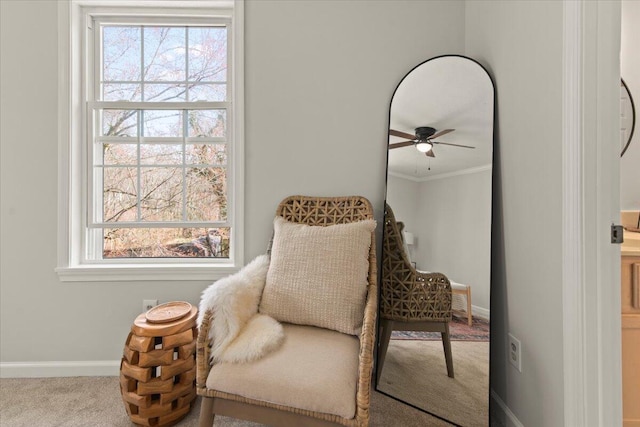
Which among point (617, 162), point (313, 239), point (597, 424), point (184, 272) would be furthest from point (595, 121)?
point (184, 272)

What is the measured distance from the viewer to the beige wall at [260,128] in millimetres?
1788

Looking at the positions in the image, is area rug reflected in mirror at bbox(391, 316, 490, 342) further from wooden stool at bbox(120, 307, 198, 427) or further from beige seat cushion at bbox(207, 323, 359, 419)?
wooden stool at bbox(120, 307, 198, 427)

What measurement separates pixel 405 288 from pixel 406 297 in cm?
5

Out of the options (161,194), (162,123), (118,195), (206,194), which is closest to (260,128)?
(206,194)

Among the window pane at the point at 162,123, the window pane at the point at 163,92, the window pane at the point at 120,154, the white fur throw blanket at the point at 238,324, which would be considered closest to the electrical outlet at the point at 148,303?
the white fur throw blanket at the point at 238,324

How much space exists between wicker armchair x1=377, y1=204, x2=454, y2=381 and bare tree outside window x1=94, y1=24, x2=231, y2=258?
106 centimetres

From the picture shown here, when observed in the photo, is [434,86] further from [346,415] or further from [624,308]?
[346,415]

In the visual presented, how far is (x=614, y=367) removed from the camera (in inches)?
38.3

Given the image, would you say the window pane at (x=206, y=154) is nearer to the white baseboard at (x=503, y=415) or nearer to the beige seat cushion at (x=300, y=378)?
the beige seat cushion at (x=300, y=378)

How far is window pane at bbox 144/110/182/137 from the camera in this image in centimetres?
194

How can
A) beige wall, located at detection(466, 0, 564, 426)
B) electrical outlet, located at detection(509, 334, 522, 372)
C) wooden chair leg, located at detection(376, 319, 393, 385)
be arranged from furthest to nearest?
wooden chair leg, located at detection(376, 319, 393, 385)
electrical outlet, located at detection(509, 334, 522, 372)
beige wall, located at detection(466, 0, 564, 426)

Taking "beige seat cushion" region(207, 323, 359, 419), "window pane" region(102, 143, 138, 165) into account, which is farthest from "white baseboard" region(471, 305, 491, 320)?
"window pane" region(102, 143, 138, 165)

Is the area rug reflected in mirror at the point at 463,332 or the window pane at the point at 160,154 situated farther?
the window pane at the point at 160,154

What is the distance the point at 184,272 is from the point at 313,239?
880 millimetres
